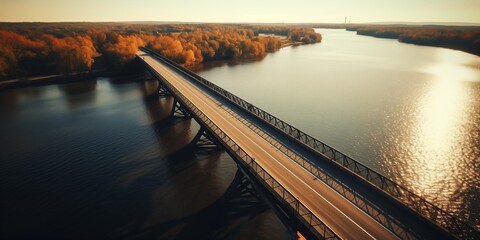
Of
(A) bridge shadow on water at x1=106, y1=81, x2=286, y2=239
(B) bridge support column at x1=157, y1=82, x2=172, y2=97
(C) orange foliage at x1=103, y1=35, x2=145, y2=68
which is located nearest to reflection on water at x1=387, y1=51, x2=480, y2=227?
(A) bridge shadow on water at x1=106, y1=81, x2=286, y2=239

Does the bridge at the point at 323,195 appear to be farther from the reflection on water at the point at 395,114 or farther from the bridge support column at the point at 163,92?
the bridge support column at the point at 163,92

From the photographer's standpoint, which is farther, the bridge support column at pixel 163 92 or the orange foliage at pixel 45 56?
the orange foliage at pixel 45 56

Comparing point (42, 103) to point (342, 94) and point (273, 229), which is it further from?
point (342, 94)

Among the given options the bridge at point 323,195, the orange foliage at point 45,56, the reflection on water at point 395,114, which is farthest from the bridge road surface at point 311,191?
the orange foliage at point 45,56

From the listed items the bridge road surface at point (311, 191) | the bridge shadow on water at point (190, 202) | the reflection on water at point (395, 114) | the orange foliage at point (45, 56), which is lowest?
the bridge shadow on water at point (190, 202)

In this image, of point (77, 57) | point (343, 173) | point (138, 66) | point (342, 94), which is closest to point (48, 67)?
point (77, 57)

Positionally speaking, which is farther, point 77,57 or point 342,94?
point 77,57

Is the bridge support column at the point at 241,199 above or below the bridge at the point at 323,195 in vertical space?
below
